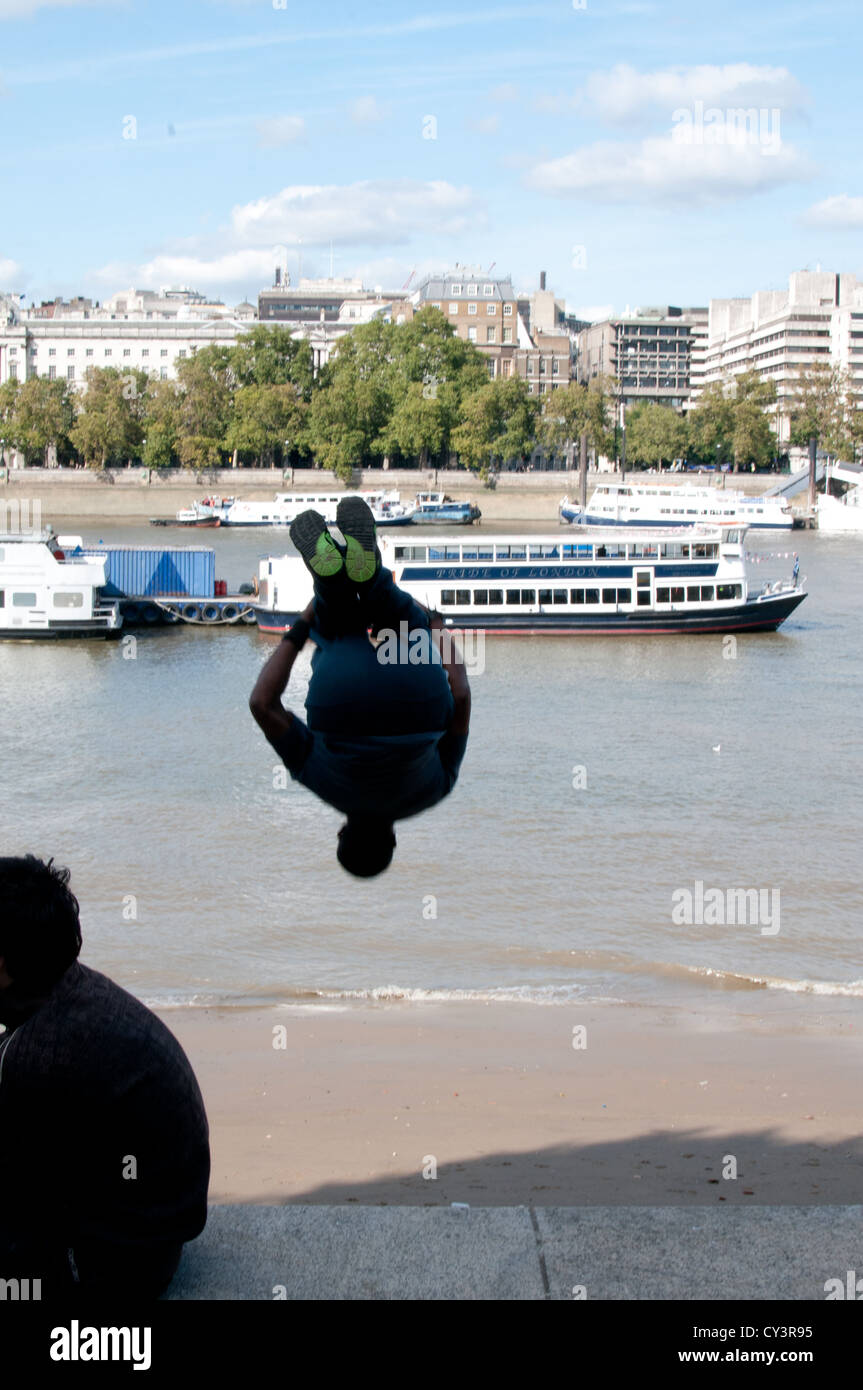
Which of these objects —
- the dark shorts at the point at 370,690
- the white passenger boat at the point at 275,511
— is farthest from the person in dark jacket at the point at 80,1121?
the white passenger boat at the point at 275,511

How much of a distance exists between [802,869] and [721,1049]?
18.8 ft

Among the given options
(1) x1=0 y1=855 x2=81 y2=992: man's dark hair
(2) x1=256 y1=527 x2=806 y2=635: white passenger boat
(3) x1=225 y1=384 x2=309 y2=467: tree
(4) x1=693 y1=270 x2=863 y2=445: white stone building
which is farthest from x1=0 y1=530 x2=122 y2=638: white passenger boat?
(4) x1=693 y1=270 x2=863 y2=445: white stone building

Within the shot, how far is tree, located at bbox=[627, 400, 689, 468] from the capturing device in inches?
3738

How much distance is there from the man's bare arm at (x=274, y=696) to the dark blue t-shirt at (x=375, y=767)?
2 centimetres

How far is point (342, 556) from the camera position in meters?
2.28

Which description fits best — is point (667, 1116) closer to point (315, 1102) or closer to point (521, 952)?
point (315, 1102)

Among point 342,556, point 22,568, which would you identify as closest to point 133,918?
point 342,556

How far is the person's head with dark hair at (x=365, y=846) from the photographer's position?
280cm

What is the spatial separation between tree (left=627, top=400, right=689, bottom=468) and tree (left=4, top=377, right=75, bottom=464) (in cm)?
3747

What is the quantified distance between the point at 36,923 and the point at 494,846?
530 inches

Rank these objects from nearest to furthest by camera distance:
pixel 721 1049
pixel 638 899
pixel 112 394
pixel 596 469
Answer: pixel 721 1049 < pixel 638 899 < pixel 112 394 < pixel 596 469

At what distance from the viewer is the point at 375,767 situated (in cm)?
248

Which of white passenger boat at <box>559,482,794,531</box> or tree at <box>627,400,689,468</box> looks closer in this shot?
white passenger boat at <box>559,482,794,531</box>

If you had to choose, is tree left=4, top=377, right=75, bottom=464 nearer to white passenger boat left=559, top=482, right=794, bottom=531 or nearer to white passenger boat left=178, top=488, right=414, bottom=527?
white passenger boat left=178, top=488, right=414, bottom=527
